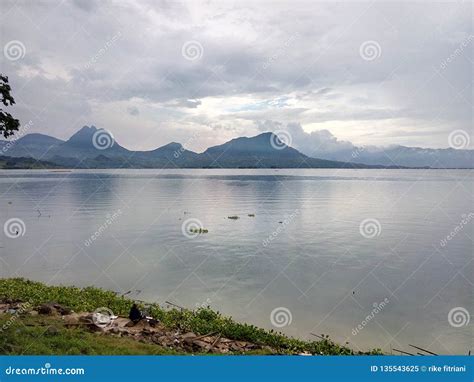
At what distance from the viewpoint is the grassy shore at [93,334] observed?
13094mm

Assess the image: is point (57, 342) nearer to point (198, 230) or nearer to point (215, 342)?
point (215, 342)

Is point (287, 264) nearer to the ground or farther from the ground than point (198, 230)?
nearer to the ground

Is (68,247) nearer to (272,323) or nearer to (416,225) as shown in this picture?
(272,323)

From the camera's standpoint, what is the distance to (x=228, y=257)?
115 ft

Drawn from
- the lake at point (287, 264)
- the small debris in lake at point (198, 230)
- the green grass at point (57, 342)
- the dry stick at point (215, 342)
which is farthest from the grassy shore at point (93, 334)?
the small debris in lake at point (198, 230)

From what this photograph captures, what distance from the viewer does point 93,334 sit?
47.9 ft

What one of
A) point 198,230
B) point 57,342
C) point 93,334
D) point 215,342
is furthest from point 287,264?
point 57,342

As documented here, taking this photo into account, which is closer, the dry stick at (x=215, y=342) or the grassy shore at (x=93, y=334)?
the grassy shore at (x=93, y=334)

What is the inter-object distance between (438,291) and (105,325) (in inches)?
906

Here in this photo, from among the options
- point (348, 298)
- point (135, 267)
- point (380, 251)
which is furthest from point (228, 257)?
point (380, 251)

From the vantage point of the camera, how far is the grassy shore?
43.0 ft

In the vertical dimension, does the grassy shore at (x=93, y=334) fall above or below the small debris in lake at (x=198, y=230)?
below

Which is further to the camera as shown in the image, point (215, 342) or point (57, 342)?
point (215, 342)

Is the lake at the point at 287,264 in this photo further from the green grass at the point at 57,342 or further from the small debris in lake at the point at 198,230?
the green grass at the point at 57,342
